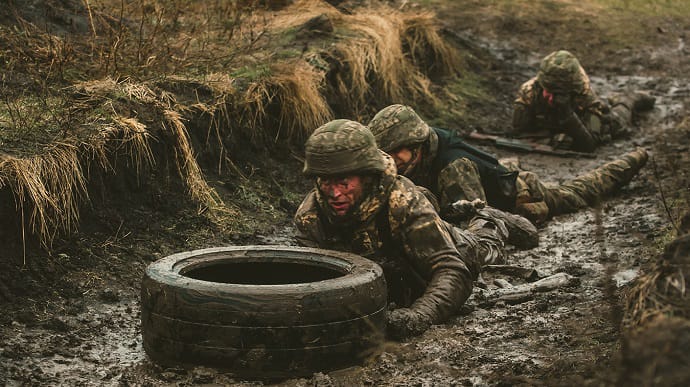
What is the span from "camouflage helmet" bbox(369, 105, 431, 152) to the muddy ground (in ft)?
3.75

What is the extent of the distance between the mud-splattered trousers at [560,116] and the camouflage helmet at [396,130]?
4.72 meters

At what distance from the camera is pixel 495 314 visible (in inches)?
265

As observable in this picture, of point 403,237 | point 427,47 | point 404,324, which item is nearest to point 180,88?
point 403,237

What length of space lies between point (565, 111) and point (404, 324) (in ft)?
22.9

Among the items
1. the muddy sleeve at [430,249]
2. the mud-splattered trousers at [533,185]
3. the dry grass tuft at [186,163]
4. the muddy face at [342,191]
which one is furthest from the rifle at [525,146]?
the muddy face at [342,191]

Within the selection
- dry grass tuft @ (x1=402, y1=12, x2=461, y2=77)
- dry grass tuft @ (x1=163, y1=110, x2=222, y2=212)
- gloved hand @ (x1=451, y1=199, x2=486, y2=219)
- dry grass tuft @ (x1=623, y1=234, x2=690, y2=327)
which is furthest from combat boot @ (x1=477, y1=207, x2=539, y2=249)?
dry grass tuft @ (x1=402, y1=12, x2=461, y2=77)

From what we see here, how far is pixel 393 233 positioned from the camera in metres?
6.61

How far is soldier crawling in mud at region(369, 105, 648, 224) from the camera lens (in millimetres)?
8102

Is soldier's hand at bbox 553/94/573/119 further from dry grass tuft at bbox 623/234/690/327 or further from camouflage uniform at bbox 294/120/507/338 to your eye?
dry grass tuft at bbox 623/234/690/327

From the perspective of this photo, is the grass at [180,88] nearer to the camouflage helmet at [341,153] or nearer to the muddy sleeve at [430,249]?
the camouflage helmet at [341,153]

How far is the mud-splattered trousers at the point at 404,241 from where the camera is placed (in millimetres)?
6426

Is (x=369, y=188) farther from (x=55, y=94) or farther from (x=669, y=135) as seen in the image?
(x=669, y=135)

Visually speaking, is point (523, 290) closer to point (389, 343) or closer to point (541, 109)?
point (389, 343)

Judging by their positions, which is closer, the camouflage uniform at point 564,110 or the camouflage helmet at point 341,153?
the camouflage helmet at point 341,153
